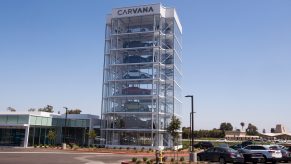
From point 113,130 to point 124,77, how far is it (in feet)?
38.0

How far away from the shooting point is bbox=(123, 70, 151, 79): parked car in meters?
75.6

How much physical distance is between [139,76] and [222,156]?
4400 cm

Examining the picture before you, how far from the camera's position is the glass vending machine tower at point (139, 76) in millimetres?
73188

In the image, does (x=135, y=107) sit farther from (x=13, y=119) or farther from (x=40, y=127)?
(x=13, y=119)

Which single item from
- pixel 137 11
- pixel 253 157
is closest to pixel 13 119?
pixel 137 11

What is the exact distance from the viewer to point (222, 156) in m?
33.5

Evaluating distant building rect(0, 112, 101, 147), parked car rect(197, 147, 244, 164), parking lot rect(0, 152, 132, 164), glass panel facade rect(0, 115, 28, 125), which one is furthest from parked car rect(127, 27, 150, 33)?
parked car rect(197, 147, 244, 164)

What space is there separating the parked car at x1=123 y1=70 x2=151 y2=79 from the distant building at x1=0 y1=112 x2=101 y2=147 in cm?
1197

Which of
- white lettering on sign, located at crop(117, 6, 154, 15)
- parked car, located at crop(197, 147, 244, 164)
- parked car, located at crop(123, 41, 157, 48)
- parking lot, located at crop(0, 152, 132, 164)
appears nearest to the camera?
parked car, located at crop(197, 147, 244, 164)

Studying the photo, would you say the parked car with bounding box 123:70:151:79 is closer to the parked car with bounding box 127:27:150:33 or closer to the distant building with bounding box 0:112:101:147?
the parked car with bounding box 127:27:150:33

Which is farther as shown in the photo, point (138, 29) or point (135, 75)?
point (138, 29)

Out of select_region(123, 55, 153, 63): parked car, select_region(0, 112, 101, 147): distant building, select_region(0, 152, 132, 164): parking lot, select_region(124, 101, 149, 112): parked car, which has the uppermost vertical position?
select_region(123, 55, 153, 63): parked car

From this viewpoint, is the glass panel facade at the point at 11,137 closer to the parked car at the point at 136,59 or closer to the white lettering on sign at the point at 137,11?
the parked car at the point at 136,59

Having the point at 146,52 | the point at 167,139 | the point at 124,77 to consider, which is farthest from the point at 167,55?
the point at 167,139
